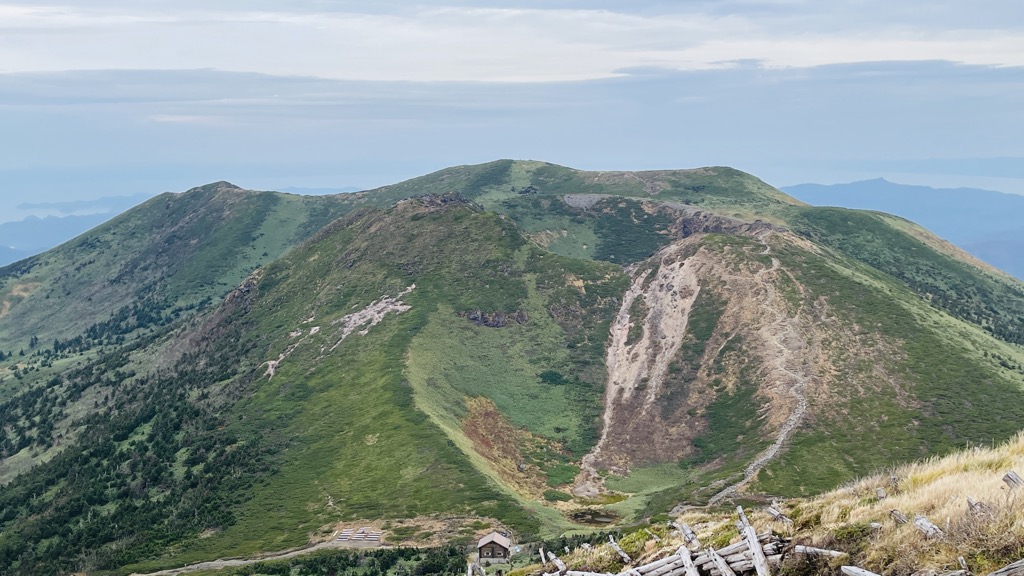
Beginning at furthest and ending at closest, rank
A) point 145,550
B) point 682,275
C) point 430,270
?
1. point 430,270
2. point 682,275
3. point 145,550

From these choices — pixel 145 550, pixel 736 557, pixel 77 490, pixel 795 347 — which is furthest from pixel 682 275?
pixel 736 557

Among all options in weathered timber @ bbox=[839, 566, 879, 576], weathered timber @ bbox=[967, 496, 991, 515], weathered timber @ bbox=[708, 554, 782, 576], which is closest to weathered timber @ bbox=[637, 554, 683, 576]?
weathered timber @ bbox=[708, 554, 782, 576]

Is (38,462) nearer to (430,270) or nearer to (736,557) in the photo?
(430,270)

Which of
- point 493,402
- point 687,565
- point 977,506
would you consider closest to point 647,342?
point 493,402

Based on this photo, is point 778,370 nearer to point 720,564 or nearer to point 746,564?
point 746,564

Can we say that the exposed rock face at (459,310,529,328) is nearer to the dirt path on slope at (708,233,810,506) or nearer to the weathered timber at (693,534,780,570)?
the dirt path on slope at (708,233,810,506)

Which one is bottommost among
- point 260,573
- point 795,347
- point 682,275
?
point 260,573
